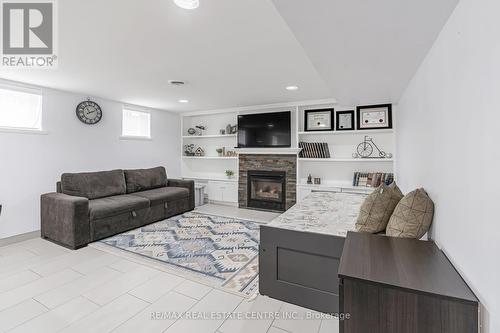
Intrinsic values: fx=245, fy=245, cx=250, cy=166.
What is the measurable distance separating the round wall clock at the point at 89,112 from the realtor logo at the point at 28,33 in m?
1.42

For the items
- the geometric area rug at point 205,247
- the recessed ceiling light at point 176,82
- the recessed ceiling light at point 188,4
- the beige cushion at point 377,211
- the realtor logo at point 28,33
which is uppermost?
the recessed ceiling light at point 176,82

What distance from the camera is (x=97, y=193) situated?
4070 mm

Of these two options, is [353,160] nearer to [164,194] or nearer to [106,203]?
[164,194]

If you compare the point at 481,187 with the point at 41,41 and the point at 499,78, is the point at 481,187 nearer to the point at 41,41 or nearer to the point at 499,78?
the point at 499,78

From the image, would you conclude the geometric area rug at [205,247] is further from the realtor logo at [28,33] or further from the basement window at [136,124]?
the realtor logo at [28,33]

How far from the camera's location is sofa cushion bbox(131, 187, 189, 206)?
4344 mm

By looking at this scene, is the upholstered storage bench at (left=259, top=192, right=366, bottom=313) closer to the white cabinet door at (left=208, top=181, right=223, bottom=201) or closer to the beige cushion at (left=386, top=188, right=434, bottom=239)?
the beige cushion at (left=386, top=188, right=434, bottom=239)

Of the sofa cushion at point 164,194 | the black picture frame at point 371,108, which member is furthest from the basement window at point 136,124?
the black picture frame at point 371,108

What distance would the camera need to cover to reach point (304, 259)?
1900 mm

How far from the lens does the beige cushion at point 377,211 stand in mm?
1716

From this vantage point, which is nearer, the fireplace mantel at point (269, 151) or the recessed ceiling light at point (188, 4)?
the recessed ceiling light at point (188, 4)

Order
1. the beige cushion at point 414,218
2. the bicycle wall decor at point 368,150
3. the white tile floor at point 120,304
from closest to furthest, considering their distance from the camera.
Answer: the beige cushion at point 414,218 < the white tile floor at point 120,304 < the bicycle wall decor at point 368,150

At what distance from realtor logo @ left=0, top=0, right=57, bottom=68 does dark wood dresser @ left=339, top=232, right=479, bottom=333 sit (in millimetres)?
2594

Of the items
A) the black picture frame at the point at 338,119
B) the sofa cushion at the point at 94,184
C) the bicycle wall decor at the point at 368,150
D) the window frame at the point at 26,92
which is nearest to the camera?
the window frame at the point at 26,92
